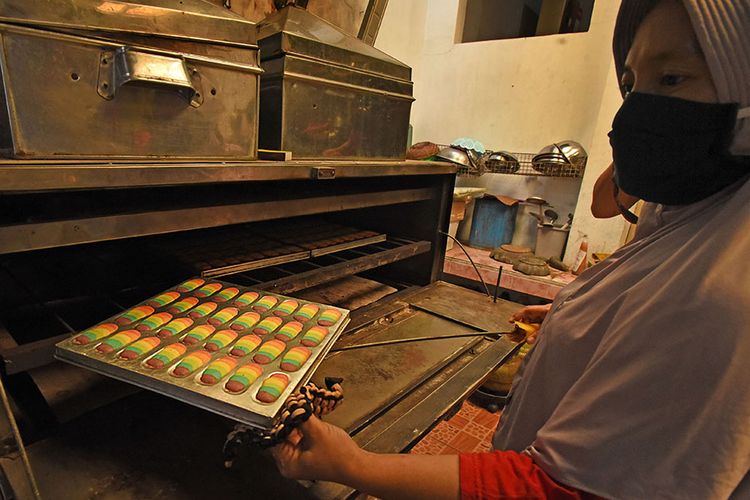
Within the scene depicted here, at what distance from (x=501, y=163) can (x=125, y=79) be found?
3015mm

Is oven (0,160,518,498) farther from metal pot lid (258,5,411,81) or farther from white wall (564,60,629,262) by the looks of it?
white wall (564,60,629,262)

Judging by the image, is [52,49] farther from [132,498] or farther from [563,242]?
[563,242]

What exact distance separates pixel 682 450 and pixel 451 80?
3.81m

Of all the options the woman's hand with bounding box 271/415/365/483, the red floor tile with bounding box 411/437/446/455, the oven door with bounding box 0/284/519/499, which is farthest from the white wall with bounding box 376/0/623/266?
the woman's hand with bounding box 271/415/365/483

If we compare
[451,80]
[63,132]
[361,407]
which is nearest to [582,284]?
[361,407]

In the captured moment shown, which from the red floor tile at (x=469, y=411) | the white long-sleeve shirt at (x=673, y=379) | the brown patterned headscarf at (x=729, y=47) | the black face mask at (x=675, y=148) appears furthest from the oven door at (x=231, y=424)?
the red floor tile at (x=469, y=411)

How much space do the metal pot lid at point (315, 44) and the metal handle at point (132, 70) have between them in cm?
39

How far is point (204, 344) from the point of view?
76cm

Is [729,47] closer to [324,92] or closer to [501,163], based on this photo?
[324,92]

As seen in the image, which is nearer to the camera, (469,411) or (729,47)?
(729,47)

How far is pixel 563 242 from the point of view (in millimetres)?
3211

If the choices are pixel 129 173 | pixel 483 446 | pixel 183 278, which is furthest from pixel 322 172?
pixel 483 446

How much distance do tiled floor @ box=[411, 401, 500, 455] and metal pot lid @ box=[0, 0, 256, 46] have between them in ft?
6.22

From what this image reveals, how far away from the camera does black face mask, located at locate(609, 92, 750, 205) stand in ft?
1.73
